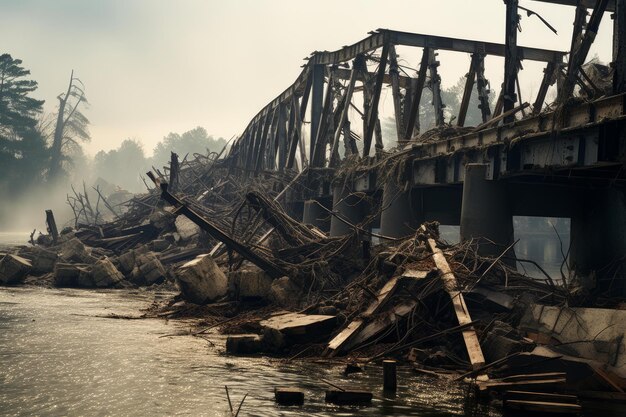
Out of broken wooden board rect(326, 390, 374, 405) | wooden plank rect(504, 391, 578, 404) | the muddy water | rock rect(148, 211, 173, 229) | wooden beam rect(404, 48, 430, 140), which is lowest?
the muddy water

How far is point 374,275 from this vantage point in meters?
12.8

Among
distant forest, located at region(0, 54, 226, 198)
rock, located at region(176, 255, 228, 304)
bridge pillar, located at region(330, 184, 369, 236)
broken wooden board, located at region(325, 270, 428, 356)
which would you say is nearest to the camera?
broken wooden board, located at region(325, 270, 428, 356)

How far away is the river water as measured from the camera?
7.66m

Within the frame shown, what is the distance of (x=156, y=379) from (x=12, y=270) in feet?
43.4

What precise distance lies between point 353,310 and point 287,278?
2830 millimetres

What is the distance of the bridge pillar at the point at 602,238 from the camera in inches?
505

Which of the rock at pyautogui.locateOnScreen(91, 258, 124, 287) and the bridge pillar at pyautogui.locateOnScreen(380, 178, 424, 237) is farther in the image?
the rock at pyautogui.locateOnScreen(91, 258, 124, 287)

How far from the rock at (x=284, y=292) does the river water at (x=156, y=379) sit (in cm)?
184

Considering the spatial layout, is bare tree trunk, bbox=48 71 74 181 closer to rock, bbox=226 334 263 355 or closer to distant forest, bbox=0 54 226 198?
distant forest, bbox=0 54 226 198

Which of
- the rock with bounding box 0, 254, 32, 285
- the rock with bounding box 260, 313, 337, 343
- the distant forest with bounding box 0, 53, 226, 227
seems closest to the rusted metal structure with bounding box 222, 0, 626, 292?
the rock with bounding box 260, 313, 337, 343

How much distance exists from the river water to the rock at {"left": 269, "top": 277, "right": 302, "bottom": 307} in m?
1.84

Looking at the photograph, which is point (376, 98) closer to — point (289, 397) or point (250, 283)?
point (250, 283)

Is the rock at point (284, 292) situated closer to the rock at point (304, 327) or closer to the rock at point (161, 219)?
the rock at point (304, 327)

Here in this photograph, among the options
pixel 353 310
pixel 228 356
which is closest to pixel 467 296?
pixel 353 310
